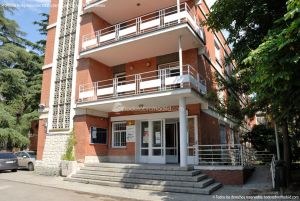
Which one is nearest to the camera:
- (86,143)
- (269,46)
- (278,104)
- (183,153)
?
(269,46)

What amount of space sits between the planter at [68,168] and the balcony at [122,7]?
9597 mm

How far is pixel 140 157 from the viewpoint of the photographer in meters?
15.9

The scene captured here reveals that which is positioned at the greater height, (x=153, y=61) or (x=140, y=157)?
(x=153, y=61)

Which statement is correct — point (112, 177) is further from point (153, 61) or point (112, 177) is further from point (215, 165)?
point (153, 61)

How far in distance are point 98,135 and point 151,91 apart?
474cm

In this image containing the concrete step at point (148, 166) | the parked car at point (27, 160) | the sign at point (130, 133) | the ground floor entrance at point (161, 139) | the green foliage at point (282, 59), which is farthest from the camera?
the parked car at point (27, 160)

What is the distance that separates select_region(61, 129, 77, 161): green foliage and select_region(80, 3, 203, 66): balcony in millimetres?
5084

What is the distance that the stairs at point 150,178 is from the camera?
10578 millimetres

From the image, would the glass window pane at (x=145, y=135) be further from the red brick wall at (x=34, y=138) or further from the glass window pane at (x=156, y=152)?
the red brick wall at (x=34, y=138)

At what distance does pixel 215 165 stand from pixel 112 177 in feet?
16.0

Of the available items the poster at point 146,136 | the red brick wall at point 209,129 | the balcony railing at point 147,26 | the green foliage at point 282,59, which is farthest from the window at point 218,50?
the green foliage at point 282,59

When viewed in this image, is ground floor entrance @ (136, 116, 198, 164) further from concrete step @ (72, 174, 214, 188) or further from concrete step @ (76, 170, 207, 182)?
concrete step @ (72, 174, 214, 188)

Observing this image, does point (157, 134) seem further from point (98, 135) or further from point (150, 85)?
point (98, 135)

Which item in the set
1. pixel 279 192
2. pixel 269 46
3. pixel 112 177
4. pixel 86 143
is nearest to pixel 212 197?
pixel 279 192
